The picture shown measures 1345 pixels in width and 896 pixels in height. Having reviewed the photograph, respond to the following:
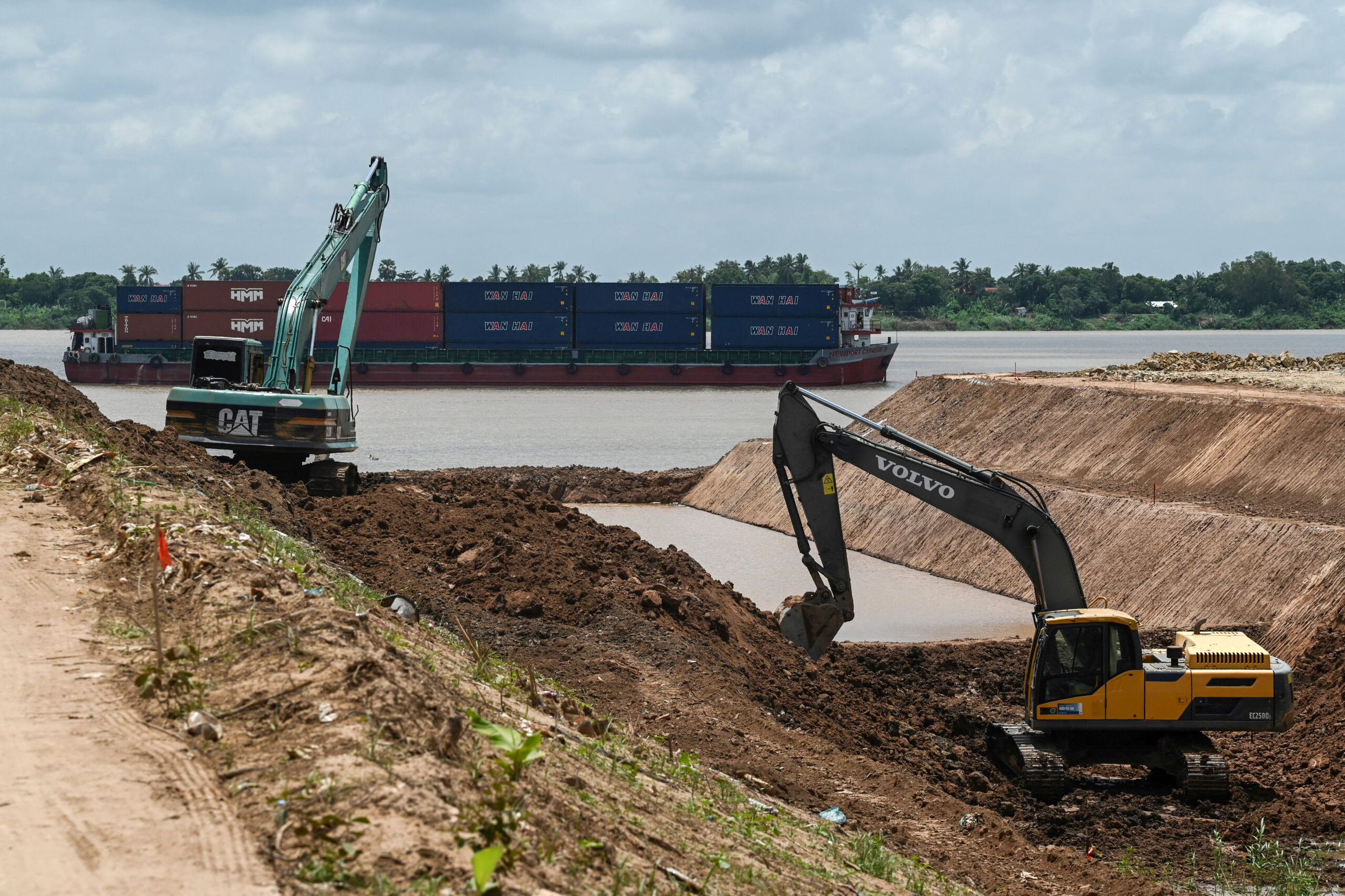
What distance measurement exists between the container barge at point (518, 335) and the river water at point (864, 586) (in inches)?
1935

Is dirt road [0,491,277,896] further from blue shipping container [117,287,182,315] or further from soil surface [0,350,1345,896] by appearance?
blue shipping container [117,287,182,315]

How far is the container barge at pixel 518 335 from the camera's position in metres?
82.6

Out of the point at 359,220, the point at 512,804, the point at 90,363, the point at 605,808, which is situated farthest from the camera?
the point at 90,363

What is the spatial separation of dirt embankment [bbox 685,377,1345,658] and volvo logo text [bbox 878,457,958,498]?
7.26 m

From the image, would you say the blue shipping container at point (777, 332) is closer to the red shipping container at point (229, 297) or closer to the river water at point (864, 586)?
the red shipping container at point (229, 297)

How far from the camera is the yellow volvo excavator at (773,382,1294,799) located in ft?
41.9

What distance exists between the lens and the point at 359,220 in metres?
26.3

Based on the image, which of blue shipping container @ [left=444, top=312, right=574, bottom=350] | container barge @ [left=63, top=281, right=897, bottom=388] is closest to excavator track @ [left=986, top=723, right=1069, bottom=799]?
container barge @ [left=63, top=281, right=897, bottom=388]

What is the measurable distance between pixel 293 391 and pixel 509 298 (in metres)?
59.7

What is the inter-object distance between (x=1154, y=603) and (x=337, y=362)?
16.2 metres

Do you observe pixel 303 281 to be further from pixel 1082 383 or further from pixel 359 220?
pixel 1082 383

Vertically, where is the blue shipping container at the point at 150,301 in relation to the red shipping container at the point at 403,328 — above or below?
above

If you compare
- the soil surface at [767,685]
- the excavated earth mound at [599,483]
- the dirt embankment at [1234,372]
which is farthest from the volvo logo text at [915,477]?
the excavated earth mound at [599,483]

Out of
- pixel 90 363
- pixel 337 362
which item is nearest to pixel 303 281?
pixel 337 362
